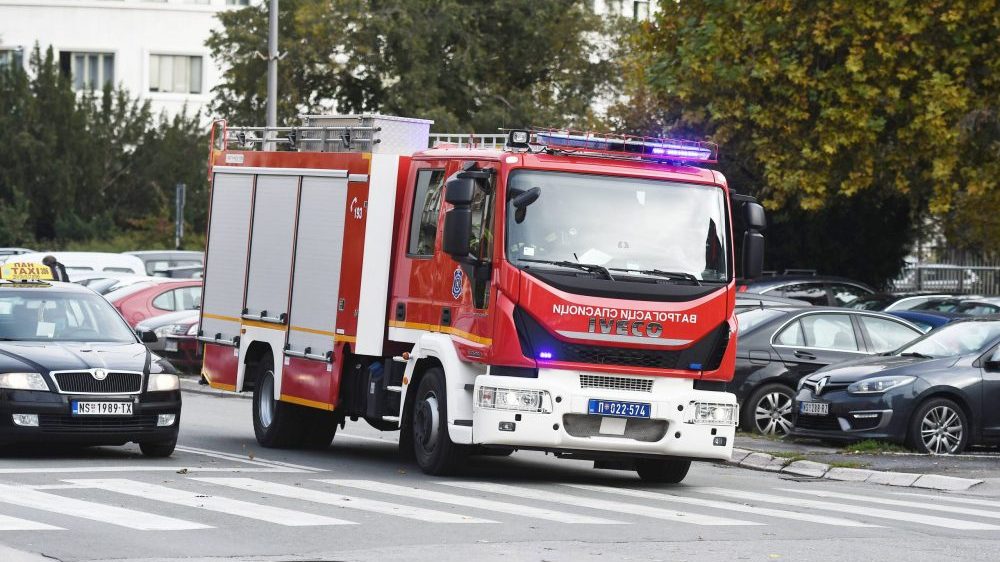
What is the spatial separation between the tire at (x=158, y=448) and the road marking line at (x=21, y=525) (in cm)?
453

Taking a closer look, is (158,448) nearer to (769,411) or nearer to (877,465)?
(877,465)

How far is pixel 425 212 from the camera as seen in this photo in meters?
15.4

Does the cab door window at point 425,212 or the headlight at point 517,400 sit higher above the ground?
the cab door window at point 425,212

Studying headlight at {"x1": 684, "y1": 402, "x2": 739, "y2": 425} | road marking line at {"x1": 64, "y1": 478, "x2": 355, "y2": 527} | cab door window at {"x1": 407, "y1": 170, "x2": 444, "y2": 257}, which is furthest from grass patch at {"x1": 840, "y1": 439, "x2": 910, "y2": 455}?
road marking line at {"x1": 64, "y1": 478, "x2": 355, "y2": 527}

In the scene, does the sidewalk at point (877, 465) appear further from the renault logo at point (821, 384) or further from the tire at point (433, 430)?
the tire at point (433, 430)

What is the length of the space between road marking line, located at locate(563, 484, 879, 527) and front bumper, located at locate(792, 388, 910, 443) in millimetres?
4612

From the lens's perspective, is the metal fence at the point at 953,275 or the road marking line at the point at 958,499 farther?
the metal fence at the point at 953,275

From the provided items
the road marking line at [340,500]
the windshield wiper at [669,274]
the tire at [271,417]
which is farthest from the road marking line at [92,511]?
the tire at [271,417]

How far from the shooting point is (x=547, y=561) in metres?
10.1

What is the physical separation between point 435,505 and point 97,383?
381 cm

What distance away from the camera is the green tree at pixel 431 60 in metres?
53.4

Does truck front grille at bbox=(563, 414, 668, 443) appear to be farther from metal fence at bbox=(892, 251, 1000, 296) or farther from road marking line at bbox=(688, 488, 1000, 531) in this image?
metal fence at bbox=(892, 251, 1000, 296)

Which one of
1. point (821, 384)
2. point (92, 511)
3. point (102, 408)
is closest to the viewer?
point (92, 511)

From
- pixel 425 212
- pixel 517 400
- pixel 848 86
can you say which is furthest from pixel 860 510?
pixel 848 86
